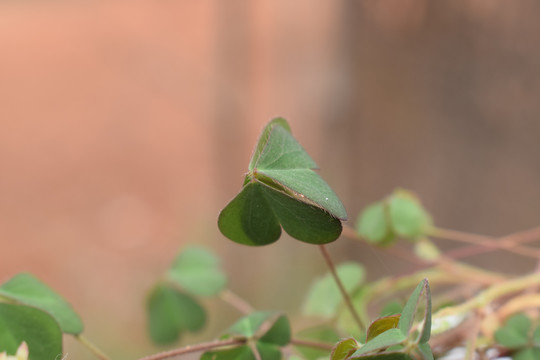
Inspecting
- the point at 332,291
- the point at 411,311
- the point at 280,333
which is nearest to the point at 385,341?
the point at 411,311

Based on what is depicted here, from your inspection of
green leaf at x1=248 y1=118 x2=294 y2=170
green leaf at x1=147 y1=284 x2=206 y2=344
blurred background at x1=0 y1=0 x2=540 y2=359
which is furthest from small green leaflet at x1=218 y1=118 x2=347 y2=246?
blurred background at x1=0 y1=0 x2=540 y2=359

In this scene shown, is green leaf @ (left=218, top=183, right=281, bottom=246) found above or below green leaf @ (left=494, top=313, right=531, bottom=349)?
above

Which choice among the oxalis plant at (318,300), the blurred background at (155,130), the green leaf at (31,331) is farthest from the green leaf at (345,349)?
the blurred background at (155,130)

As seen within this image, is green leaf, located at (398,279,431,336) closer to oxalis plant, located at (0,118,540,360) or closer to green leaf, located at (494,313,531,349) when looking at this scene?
oxalis plant, located at (0,118,540,360)

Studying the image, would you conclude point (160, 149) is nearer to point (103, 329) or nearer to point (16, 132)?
point (16, 132)

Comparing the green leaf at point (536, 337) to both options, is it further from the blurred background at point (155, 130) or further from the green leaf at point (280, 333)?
the blurred background at point (155, 130)
